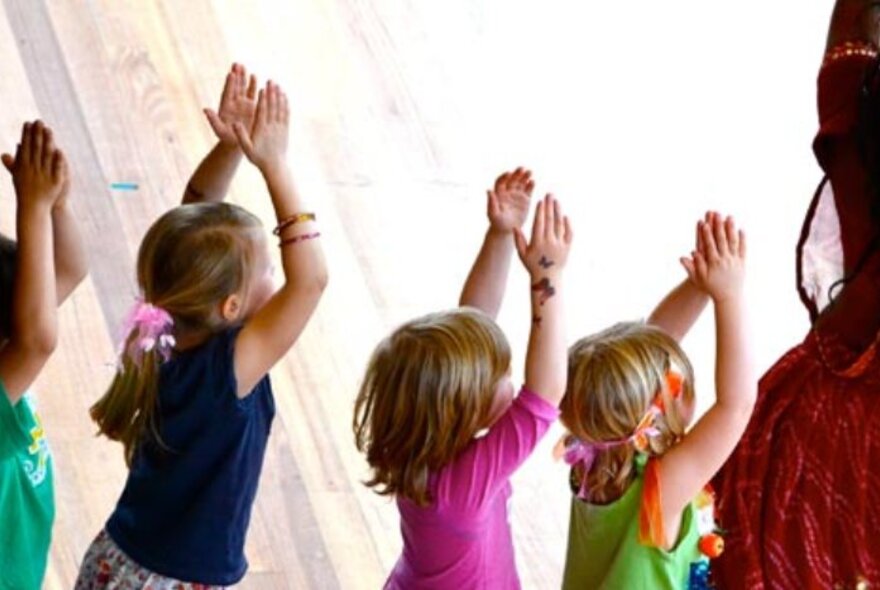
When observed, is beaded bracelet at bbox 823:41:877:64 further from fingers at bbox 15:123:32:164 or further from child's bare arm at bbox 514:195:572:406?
fingers at bbox 15:123:32:164

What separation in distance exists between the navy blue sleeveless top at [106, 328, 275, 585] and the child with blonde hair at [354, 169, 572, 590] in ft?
0.49

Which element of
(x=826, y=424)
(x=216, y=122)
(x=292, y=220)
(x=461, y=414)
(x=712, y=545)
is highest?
(x=216, y=122)

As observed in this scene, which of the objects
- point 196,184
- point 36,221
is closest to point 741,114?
point 196,184

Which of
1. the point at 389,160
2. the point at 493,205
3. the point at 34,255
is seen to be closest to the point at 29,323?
Answer: the point at 34,255

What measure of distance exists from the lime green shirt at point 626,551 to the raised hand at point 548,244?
→ 248 millimetres

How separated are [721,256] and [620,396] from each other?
195 mm

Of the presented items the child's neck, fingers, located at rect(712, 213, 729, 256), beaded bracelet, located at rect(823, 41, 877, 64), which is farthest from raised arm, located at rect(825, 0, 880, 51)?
the child's neck

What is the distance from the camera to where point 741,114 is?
4027mm

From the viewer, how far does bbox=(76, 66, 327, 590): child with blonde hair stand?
229 centimetres

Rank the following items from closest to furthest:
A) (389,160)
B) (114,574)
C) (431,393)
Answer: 1. (431,393)
2. (114,574)
3. (389,160)

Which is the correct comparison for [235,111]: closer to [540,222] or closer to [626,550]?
[540,222]

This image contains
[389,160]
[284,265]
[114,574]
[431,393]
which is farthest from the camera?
[389,160]

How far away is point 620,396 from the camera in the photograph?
2.22 metres

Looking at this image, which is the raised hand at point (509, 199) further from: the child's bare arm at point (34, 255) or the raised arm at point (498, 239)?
the child's bare arm at point (34, 255)
